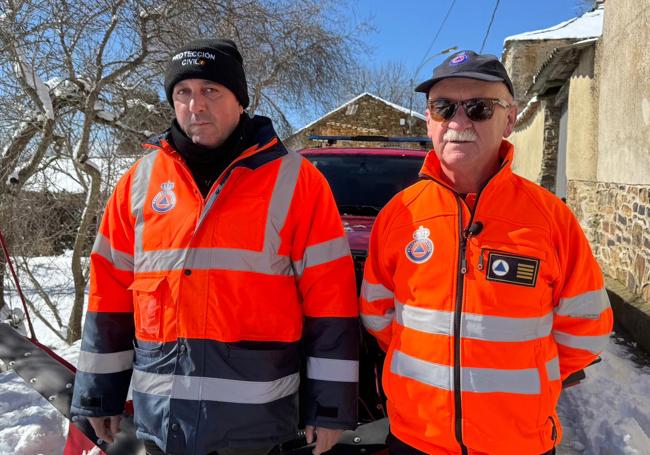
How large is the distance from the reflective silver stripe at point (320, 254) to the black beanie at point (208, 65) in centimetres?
70

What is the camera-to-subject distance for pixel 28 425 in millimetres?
3242

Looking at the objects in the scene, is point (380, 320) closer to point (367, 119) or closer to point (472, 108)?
point (472, 108)

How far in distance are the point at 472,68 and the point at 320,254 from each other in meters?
0.82

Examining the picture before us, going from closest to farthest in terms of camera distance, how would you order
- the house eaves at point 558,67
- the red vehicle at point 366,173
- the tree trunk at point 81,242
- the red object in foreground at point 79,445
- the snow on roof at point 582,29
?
the red object in foreground at point 79,445 → the red vehicle at point 366,173 → the tree trunk at point 81,242 → the house eaves at point 558,67 → the snow on roof at point 582,29

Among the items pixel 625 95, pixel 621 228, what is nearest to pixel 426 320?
pixel 621 228

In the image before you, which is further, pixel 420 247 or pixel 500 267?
pixel 420 247

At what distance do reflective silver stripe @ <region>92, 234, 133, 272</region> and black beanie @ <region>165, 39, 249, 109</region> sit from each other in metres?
0.65

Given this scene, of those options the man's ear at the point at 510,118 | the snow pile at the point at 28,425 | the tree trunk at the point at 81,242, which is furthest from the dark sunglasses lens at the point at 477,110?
the tree trunk at the point at 81,242

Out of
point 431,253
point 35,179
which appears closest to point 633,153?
point 431,253

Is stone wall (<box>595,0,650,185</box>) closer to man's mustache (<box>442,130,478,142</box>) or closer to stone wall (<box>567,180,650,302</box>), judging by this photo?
stone wall (<box>567,180,650,302</box>)

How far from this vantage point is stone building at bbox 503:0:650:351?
5277 mm

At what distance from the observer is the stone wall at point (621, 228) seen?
17.2ft

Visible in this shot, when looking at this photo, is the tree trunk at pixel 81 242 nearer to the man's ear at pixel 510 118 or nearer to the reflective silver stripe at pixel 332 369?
the reflective silver stripe at pixel 332 369

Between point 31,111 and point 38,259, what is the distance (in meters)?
3.20
